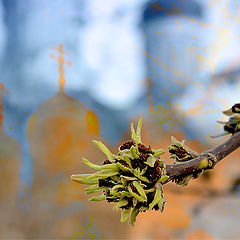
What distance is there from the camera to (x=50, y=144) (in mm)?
3023

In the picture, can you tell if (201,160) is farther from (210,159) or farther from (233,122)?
(233,122)

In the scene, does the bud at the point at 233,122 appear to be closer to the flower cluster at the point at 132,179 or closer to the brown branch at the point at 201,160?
the brown branch at the point at 201,160

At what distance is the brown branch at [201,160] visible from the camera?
0.39 metres

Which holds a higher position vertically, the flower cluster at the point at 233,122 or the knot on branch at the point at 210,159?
the flower cluster at the point at 233,122

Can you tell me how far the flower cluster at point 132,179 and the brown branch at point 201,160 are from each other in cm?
2

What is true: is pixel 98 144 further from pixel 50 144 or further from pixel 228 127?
pixel 50 144

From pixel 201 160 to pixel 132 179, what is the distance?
0.37 ft

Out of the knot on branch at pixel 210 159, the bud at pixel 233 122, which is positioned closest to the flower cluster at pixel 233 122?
the bud at pixel 233 122

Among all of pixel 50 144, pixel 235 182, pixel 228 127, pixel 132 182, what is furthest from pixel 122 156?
pixel 50 144

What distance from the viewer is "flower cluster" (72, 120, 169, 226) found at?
358 mm

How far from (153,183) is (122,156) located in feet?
0.17

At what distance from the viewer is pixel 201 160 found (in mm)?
409

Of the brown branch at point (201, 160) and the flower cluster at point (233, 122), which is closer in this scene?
the brown branch at point (201, 160)

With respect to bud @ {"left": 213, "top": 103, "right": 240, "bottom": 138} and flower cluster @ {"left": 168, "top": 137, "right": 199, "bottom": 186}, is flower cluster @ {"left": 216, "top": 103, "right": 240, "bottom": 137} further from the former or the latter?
flower cluster @ {"left": 168, "top": 137, "right": 199, "bottom": 186}
